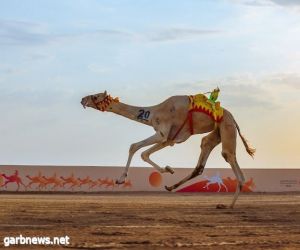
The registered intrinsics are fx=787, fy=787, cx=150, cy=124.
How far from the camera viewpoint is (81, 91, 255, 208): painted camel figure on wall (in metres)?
21.0

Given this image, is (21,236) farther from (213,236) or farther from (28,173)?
(28,173)

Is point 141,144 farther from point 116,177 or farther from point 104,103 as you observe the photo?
point 116,177

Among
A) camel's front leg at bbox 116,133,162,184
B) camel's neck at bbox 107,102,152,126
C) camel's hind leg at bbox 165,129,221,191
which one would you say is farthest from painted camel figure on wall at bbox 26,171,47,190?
camel's front leg at bbox 116,133,162,184

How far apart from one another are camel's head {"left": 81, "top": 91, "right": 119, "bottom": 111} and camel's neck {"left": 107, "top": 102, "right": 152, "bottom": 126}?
0.76 feet

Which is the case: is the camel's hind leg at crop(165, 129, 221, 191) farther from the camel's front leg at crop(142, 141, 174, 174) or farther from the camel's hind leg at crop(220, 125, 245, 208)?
the camel's front leg at crop(142, 141, 174, 174)

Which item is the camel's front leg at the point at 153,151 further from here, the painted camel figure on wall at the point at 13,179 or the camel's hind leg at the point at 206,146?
the painted camel figure on wall at the point at 13,179

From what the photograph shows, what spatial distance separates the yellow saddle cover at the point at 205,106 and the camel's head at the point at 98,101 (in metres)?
2.33

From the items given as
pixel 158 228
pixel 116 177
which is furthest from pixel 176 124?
pixel 116 177

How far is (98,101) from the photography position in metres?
21.6

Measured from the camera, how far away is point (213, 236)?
43.2 feet

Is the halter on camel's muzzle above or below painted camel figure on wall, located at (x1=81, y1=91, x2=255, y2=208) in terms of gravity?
above

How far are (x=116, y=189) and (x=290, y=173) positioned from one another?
13281mm

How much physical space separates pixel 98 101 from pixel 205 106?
2.93 m

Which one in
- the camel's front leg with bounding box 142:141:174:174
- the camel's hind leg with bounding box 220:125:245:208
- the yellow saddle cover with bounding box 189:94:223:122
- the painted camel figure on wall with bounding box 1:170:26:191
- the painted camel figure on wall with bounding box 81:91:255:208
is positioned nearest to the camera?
the camel's front leg with bounding box 142:141:174:174
